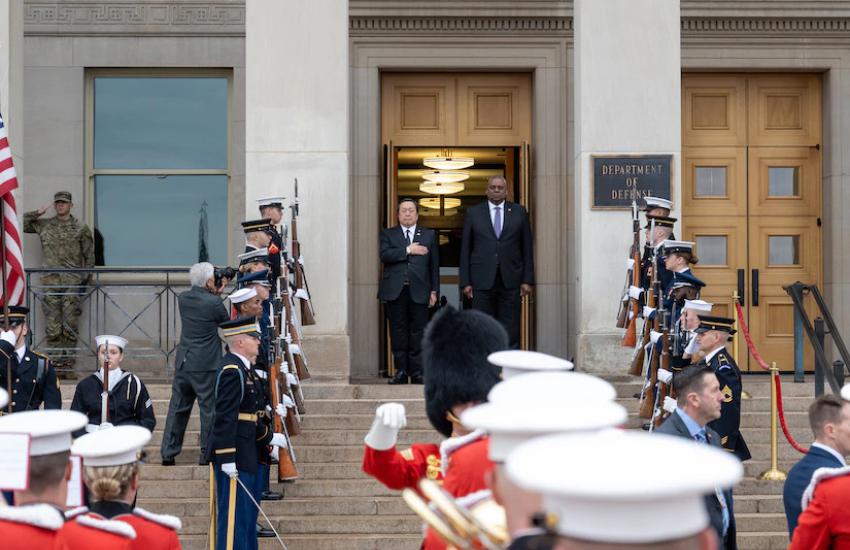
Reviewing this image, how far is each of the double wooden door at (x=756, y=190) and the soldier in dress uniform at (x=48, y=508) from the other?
12662 millimetres

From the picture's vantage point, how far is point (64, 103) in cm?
1592

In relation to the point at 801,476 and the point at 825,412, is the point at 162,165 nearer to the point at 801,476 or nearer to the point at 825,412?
the point at 825,412

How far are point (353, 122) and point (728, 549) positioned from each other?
9.54 m

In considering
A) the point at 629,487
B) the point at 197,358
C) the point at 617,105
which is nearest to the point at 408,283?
the point at 617,105

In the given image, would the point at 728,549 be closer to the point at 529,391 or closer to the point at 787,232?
the point at 529,391

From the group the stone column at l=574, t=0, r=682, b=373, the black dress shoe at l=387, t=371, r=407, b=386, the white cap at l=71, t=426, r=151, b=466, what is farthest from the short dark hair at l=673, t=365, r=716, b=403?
the black dress shoe at l=387, t=371, r=407, b=386

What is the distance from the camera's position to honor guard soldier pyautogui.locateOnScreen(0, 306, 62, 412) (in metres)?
9.79

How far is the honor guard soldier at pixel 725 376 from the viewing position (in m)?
8.62

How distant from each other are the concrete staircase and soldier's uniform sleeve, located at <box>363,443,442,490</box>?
4.79 meters

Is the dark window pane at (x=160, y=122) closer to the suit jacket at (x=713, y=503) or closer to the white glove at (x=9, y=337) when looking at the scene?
the white glove at (x=9, y=337)

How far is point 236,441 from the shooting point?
28.8 feet

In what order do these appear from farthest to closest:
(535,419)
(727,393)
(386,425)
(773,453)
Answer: (773,453)
(727,393)
(386,425)
(535,419)

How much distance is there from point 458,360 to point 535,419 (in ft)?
6.29

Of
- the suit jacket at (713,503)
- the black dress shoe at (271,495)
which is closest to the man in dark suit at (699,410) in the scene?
the suit jacket at (713,503)
